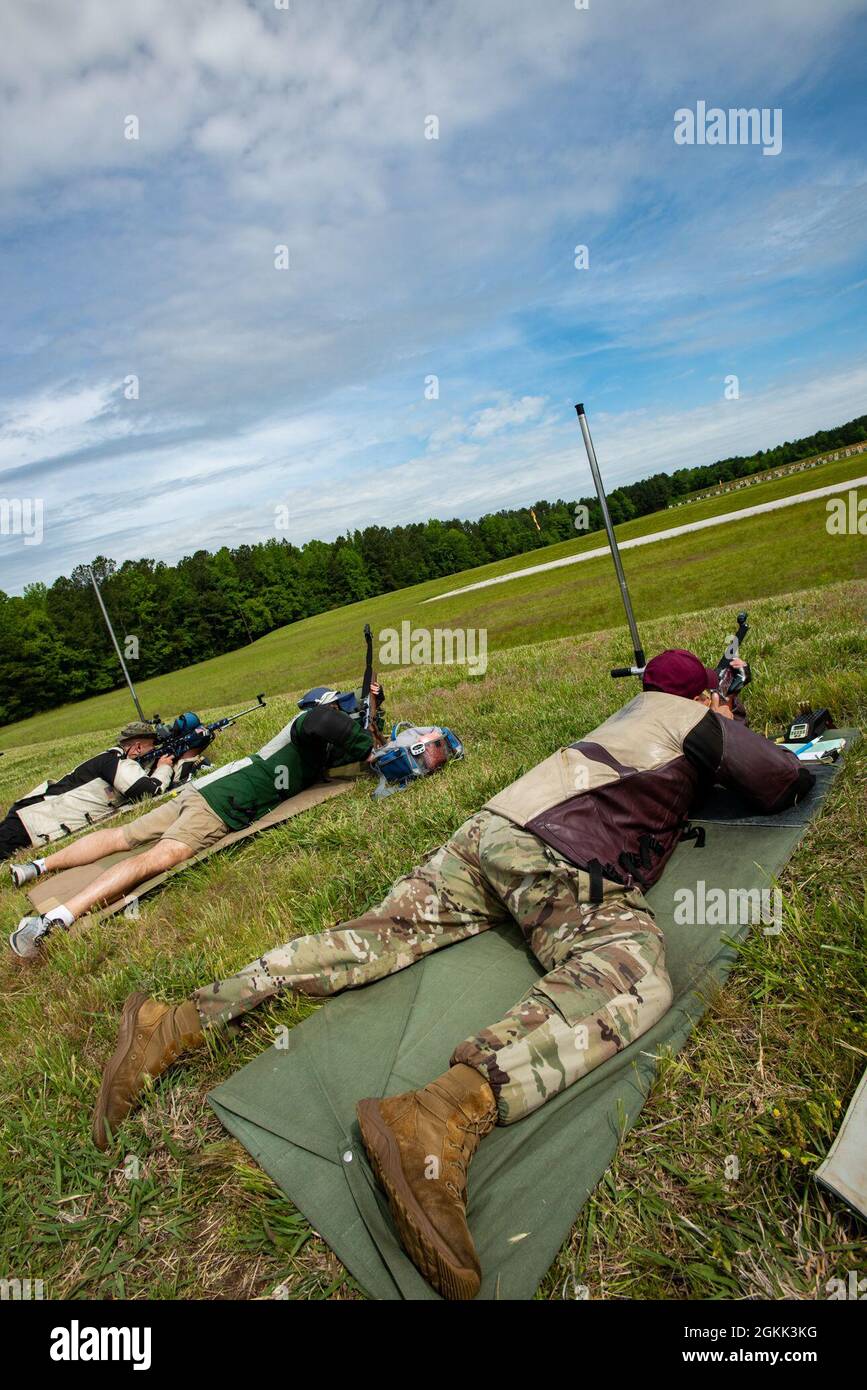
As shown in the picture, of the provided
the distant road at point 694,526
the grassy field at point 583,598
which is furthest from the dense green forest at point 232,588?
the grassy field at point 583,598

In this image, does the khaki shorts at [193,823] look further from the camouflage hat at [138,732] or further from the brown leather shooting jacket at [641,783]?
the brown leather shooting jacket at [641,783]

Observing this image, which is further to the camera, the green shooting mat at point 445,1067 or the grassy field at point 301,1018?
the green shooting mat at point 445,1067

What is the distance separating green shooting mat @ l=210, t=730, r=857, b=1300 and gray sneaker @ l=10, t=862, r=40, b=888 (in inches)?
194

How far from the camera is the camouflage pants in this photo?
2707mm

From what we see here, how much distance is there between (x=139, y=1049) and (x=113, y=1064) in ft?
0.39

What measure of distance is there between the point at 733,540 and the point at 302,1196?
37577 mm

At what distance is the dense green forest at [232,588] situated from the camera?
205ft

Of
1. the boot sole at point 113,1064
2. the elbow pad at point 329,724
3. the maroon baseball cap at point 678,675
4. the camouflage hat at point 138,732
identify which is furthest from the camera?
the camouflage hat at point 138,732

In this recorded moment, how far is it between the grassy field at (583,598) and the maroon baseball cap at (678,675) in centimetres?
579

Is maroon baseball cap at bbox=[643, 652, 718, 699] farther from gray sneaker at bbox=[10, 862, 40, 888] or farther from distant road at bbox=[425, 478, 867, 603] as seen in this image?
distant road at bbox=[425, 478, 867, 603]

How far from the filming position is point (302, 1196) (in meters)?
2.57

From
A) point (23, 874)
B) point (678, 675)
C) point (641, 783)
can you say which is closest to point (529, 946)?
point (641, 783)
